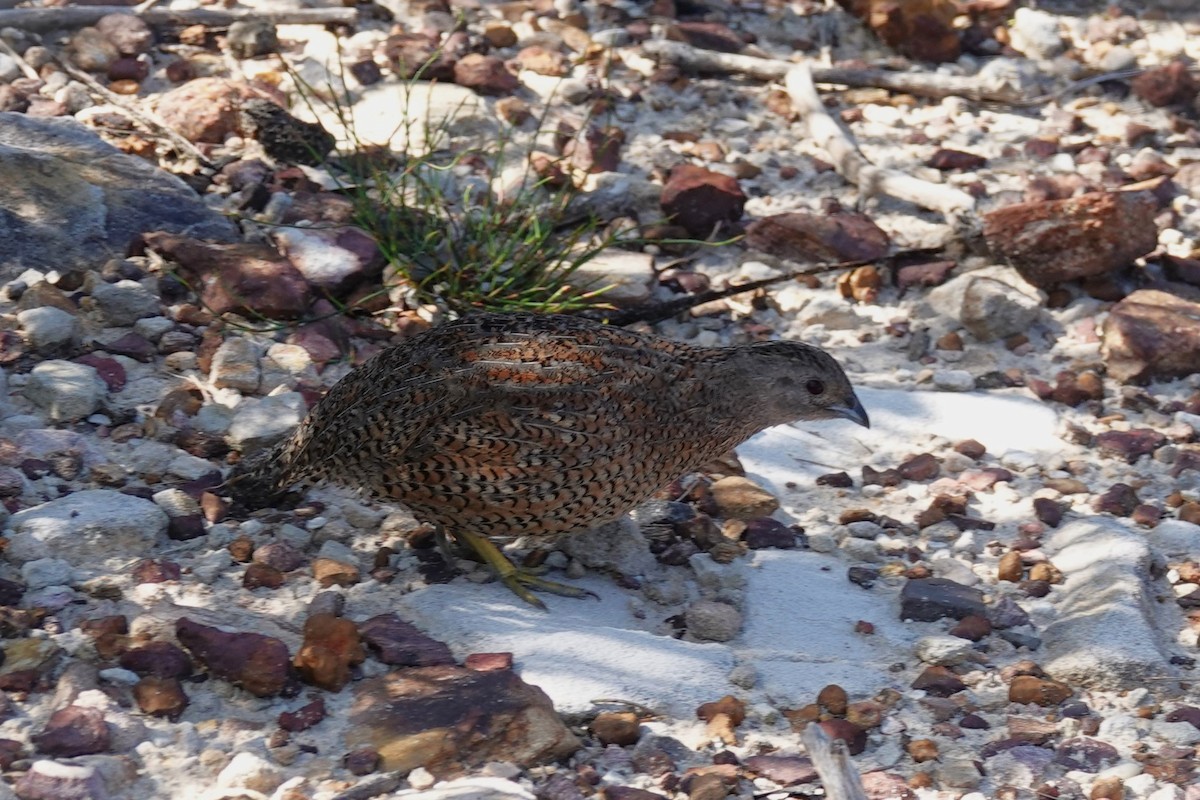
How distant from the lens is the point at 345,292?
620cm

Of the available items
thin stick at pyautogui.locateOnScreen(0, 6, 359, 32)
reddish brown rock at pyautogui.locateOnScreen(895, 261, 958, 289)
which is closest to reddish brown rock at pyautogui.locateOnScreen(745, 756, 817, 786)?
reddish brown rock at pyautogui.locateOnScreen(895, 261, 958, 289)

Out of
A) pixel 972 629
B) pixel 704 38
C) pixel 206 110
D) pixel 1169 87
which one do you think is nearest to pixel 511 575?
pixel 972 629

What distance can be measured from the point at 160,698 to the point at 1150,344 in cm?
405

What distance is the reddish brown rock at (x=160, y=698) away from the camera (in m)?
4.10

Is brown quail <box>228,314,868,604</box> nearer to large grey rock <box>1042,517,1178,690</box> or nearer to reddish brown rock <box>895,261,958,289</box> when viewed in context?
large grey rock <box>1042,517,1178,690</box>

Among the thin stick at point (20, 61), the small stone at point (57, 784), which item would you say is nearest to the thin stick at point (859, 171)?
the thin stick at point (20, 61)

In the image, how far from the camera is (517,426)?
4.77m

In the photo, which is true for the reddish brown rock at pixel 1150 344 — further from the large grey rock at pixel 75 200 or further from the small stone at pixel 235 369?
the large grey rock at pixel 75 200

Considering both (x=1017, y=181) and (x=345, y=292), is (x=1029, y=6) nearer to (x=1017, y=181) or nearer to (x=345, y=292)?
(x=1017, y=181)

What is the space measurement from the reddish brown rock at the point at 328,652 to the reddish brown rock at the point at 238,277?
5.89ft

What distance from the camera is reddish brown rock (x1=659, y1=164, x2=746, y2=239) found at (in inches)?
270

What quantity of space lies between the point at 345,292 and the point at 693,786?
2.81 m

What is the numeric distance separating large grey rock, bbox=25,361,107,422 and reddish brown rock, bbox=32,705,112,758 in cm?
159

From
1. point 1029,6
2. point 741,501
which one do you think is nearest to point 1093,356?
point 741,501
